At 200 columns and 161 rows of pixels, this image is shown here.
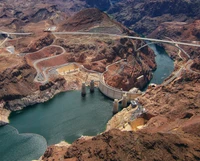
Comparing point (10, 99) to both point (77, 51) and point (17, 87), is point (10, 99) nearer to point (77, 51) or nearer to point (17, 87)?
point (17, 87)

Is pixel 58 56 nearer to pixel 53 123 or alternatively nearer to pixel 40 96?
pixel 40 96

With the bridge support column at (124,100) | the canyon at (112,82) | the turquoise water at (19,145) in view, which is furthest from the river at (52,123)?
the bridge support column at (124,100)

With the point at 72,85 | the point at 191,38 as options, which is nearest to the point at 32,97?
the point at 72,85

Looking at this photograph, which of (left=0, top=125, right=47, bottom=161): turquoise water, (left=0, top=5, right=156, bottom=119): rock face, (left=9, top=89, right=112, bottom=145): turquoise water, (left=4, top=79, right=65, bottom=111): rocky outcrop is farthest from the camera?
(left=0, top=5, right=156, bottom=119): rock face

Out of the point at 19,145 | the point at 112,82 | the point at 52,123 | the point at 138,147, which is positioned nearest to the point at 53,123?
the point at 52,123

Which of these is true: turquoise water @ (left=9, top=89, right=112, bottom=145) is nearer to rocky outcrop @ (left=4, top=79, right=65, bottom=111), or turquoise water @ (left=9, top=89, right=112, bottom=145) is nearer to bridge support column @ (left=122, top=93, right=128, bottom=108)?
rocky outcrop @ (left=4, top=79, right=65, bottom=111)

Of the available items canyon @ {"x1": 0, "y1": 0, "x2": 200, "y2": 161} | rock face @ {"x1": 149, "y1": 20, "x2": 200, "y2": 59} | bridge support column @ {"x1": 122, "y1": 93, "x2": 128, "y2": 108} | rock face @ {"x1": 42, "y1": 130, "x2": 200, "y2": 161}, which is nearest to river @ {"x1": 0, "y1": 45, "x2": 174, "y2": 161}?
canyon @ {"x1": 0, "y1": 0, "x2": 200, "y2": 161}

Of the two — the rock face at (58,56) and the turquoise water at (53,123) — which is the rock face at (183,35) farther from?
the turquoise water at (53,123)

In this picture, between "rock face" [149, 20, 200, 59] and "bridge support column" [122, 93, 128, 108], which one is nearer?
"bridge support column" [122, 93, 128, 108]
